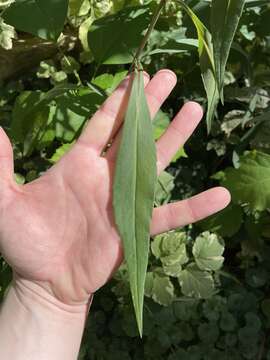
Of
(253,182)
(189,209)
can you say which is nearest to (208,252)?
(253,182)

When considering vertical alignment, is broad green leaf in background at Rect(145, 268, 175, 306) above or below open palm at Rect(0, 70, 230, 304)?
below

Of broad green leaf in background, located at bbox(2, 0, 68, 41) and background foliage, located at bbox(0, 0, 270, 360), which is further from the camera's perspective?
background foliage, located at bbox(0, 0, 270, 360)

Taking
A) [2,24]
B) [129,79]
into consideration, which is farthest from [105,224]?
[2,24]

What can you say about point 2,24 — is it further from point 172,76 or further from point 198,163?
point 198,163

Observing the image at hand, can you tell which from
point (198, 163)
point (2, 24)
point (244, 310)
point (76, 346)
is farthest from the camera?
point (198, 163)

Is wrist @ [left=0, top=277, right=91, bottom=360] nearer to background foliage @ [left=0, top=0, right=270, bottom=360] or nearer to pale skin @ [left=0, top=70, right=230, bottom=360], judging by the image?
pale skin @ [left=0, top=70, right=230, bottom=360]

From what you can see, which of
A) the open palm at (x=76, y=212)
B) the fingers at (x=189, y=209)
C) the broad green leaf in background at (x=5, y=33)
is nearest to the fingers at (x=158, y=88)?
the open palm at (x=76, y=212)

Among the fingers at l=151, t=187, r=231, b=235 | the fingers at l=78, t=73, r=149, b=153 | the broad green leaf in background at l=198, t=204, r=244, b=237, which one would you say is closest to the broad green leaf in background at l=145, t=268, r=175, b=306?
the broad green leaf in background at l=198, t=204, r=244, b=237

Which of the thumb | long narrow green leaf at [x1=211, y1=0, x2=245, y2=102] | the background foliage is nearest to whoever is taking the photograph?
long narrow green leaf at [x1=211, y1=0, x2=245, y2=102]
